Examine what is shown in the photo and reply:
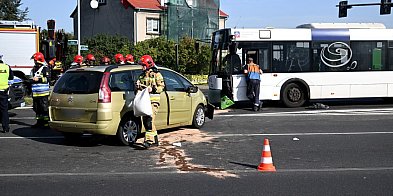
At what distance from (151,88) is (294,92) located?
9.02 metres

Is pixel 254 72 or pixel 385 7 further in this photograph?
pixel 385 7

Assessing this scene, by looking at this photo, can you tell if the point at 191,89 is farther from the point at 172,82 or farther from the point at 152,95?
the point at 152,95

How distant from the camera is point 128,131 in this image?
9.85 metres

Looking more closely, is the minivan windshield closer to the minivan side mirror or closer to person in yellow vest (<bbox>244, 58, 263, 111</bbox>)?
the minivan side mirror

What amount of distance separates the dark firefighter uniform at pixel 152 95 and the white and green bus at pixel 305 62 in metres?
7.42

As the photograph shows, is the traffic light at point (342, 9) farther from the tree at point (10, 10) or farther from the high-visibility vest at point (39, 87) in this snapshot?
the tree at point (10, 10)

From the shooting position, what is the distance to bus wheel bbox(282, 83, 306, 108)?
57.2 ft

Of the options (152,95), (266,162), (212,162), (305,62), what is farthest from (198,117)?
(305,62)

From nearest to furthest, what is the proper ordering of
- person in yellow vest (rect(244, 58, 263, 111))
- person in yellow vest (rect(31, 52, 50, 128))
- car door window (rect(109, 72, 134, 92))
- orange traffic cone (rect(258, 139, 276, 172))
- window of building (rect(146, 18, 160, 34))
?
orange traffic cone (rect(258, 139, 276, 172))
car door window (rect(109, 72, 134, 92))
person in yellow vest (rect(31, 52, 50, 128))
person in yellow vest (rect(244, 58, 263, 111))
window of building (rect(146, 18, 160, 34))

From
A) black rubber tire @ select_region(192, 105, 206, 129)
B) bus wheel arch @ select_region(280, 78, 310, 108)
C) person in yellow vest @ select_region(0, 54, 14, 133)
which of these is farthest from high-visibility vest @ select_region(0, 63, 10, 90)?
bus wheel arch @ select_region(280, 78, 310, 108)

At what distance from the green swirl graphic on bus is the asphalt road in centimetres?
471

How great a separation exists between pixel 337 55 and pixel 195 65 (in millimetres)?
21316

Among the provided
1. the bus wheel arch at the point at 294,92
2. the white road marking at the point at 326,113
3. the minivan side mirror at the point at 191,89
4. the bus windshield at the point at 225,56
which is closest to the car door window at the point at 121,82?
the minivan side mirror at the point at 191,89

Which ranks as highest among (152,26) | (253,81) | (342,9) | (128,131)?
(152,26)
